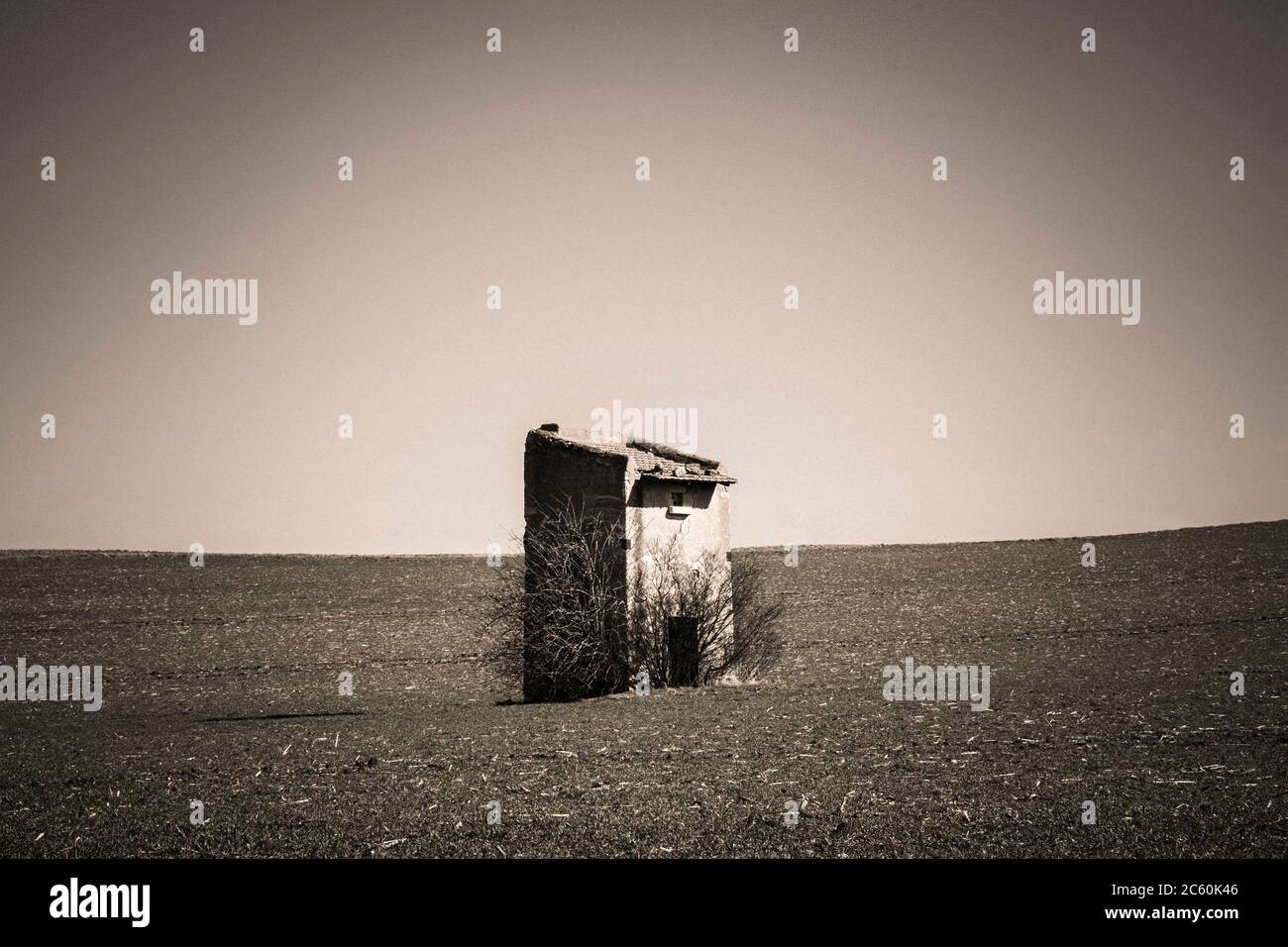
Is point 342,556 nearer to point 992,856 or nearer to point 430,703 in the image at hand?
point 430,703

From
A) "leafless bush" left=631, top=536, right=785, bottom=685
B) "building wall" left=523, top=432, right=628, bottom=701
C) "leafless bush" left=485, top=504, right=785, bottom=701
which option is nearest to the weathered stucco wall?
"building wall" left=523, top=432, right=628, bottom=701

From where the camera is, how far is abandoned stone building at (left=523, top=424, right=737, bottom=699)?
23641 mm

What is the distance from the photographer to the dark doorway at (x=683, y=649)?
2397 cm

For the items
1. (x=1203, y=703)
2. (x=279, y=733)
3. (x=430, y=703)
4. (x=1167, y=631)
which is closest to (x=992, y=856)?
(x=1203, y=703)

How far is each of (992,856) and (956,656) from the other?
89.1ft

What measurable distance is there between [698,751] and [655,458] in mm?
11636

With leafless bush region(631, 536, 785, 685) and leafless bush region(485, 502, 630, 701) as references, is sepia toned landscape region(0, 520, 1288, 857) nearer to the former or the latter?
leafless bush region(631, 536, 785, 685)

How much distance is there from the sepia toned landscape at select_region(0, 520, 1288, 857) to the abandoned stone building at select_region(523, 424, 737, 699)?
353 cm

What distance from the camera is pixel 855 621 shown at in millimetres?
44688

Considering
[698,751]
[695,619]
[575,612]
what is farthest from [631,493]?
[698,751]

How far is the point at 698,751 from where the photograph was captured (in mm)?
14359
